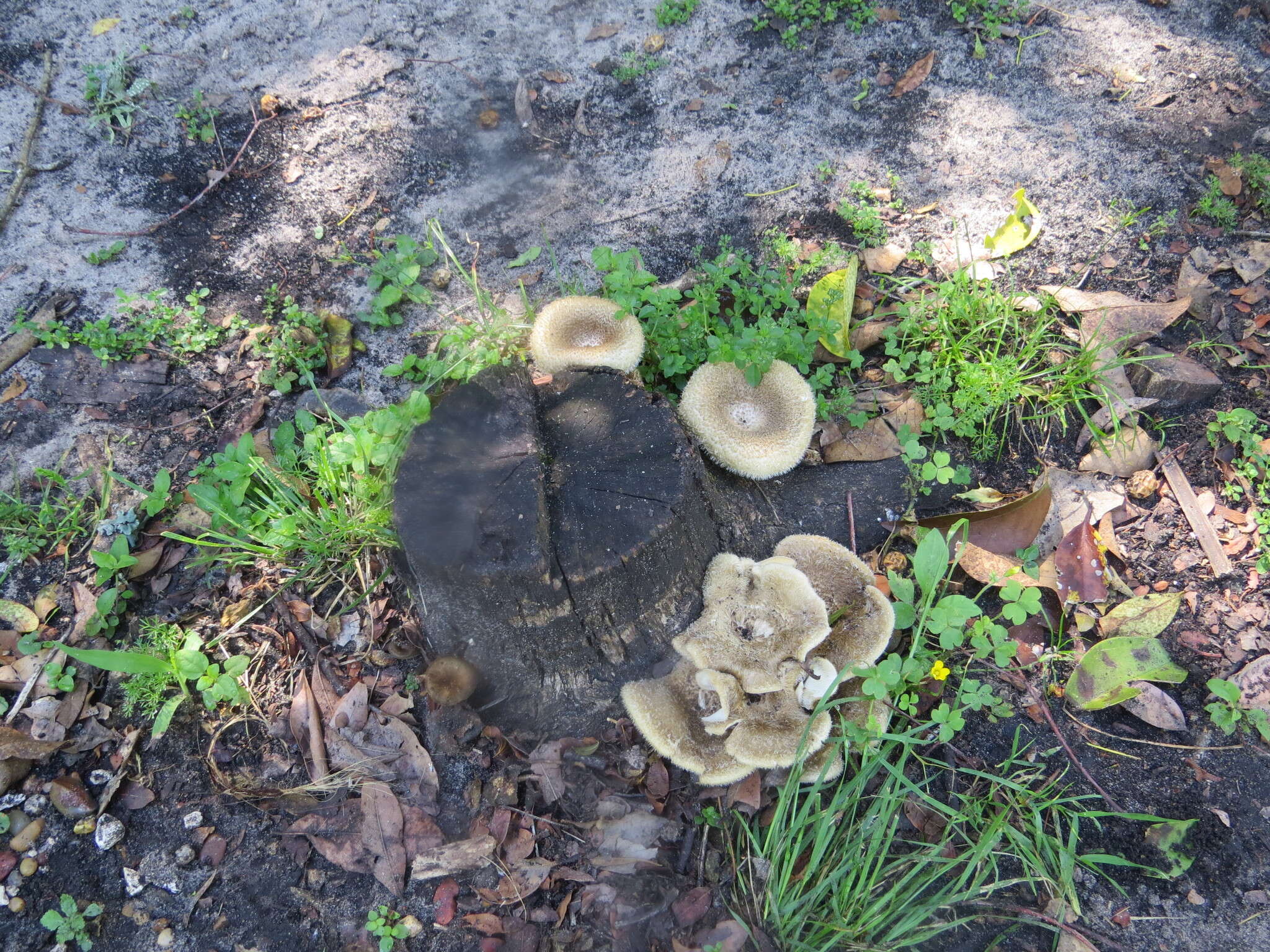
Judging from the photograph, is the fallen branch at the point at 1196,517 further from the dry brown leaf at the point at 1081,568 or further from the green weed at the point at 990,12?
the green weed at the point at 990,12

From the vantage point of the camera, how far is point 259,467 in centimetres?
337

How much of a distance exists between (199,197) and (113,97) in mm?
1197

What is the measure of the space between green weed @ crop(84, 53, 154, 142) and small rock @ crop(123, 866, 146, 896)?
15.5 feet

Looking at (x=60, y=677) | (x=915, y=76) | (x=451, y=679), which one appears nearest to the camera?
(x=451, y=679)

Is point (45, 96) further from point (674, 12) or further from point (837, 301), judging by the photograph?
point (837, 301)

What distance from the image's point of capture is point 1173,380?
379cm

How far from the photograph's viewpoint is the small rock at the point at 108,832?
2816 millimetres

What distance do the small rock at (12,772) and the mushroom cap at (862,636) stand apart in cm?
329

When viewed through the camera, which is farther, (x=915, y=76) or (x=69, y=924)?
(x=915, y=76)

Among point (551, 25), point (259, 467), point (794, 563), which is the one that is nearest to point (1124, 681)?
point (794, 563)

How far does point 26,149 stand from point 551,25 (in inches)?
148

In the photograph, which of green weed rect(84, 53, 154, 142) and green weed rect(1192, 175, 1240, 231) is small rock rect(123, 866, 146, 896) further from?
green weed rect(1192, 175, 1240, 231)

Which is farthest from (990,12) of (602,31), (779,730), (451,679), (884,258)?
(451,679)

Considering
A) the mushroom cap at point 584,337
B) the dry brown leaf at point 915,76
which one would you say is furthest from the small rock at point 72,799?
the dry brown leaf at point 915,76
